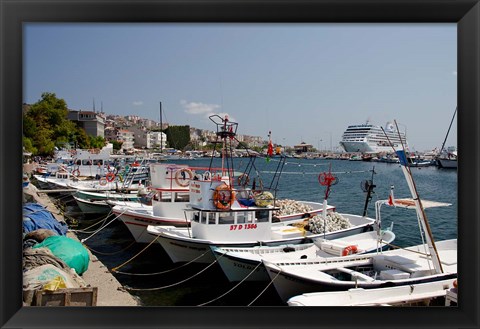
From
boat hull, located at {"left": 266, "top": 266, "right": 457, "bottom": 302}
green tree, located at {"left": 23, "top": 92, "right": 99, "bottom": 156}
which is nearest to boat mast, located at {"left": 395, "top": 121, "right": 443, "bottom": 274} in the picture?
boat hull, located at {"left": 266, "top": 266, "right": 457, "bottom": 302}

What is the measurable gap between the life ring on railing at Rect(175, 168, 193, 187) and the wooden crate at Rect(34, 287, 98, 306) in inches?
265

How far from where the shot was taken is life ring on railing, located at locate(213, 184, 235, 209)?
8.30 m

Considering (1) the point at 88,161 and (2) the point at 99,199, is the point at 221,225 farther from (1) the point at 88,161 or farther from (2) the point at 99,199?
(1) the point at 88,161

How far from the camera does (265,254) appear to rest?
7.62m

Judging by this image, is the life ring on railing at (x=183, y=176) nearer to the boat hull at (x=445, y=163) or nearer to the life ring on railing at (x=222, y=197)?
the life ring on railing at (x=222, y=197)

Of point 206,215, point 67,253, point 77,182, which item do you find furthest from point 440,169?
point 67,253

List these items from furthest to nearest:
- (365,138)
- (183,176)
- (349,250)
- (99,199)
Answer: (365,138) < (99,199) < (183,176) < (349,250)

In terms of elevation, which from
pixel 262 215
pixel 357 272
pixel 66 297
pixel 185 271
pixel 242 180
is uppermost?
pixel 242 180

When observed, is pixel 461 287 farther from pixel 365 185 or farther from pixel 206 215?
pixel 365 185

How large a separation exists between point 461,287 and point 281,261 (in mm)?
4304

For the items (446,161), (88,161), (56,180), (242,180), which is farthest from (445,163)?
(242,180)

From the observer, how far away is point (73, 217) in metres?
15.3

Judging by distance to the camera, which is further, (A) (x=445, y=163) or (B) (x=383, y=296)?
(A) (x=445, y=163)

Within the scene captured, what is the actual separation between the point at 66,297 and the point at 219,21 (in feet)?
9.31
